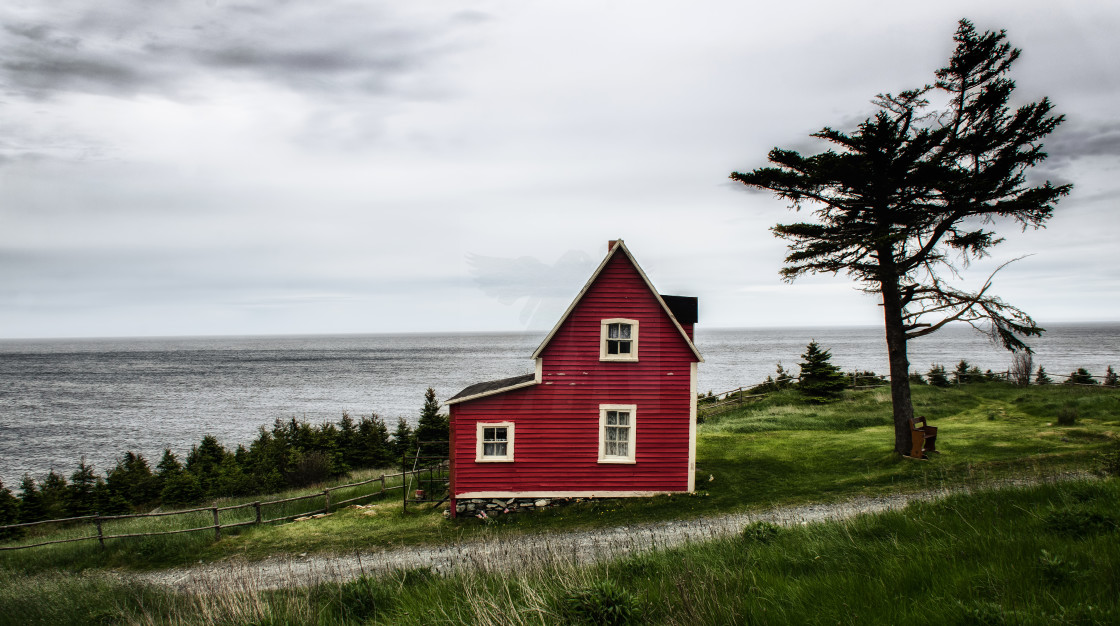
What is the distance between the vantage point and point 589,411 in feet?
59.2

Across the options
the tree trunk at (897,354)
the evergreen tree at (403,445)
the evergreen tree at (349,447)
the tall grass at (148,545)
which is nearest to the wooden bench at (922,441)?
the tree trunk at (897,354)

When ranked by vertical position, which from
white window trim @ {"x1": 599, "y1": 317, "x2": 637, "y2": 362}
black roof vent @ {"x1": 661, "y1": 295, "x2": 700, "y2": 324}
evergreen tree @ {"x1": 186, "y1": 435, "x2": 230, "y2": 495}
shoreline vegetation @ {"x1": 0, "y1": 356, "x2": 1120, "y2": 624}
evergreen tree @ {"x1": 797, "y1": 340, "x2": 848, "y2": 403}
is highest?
black roof vent @ {"x1": 661, "y1": 295, "x2": 700, "y2": 324}

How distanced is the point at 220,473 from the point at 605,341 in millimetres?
23922

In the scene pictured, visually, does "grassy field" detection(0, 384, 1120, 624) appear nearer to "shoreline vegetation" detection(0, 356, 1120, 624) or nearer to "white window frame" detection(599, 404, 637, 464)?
"shoreline vegetation" detection(0, 356, 1120, 624)

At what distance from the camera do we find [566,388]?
18016 millimetres

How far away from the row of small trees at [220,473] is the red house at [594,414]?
14259 mm

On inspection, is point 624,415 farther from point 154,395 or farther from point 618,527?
point 154,395

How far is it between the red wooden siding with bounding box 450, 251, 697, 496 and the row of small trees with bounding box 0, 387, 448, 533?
14255 mm

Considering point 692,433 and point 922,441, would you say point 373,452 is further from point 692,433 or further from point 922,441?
point 922,441

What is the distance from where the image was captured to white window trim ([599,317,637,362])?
18.1m

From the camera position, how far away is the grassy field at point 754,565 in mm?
5793

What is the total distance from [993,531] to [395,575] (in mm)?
9072

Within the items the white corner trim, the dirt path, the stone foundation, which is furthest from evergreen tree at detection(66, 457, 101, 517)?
the white corner trim

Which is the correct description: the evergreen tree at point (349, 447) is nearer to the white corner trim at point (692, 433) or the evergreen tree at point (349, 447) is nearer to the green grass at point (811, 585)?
the white corner trim at point (692, 433)
